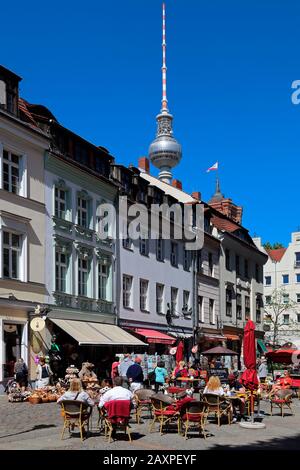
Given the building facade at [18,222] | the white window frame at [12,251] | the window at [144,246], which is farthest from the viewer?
the window at [144,246]

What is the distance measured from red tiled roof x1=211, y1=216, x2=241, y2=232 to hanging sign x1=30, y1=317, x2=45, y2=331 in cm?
2606

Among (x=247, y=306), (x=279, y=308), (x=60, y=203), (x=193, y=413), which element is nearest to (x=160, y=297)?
(x=60, y=203)

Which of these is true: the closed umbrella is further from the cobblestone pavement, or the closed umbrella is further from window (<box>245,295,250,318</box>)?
window (<box>245,295,250,318</box>)

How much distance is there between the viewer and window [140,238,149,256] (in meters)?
36.8

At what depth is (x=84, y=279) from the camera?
102ft

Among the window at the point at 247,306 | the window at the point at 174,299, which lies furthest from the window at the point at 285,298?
the window at the point at 174,299

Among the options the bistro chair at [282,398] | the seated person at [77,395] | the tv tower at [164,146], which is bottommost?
the bistro chair at [282,398]

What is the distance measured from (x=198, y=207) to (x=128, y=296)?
12381 millimetres

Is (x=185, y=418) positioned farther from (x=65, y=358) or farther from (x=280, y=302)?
(x=280, y=302)

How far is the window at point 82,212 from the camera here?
3077 cm

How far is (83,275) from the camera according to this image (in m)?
31.0

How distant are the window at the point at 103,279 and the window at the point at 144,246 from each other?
4053mm

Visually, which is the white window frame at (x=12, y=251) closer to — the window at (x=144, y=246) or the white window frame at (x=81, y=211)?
the white window frame at (x=81, y=211)
